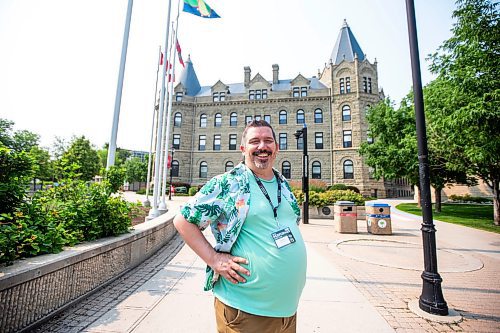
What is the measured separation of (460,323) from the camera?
3.14 metres

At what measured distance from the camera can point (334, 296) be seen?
3834 millimetres

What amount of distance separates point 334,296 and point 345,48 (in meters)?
36.9

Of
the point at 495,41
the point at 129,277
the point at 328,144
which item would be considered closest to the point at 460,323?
the point at 129,277

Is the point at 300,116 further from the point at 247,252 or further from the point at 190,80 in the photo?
the point at 247,252

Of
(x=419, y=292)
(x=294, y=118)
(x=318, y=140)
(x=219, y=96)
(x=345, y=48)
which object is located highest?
(x=345, y=48)

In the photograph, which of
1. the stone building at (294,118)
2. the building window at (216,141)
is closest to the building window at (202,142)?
the stone building at (294,118)

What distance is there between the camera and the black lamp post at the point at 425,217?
339cm

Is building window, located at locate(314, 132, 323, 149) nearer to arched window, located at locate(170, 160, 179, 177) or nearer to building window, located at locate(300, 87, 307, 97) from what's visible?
building window, located at locate(300, 87, 307, 97)

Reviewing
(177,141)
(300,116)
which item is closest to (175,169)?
(177,141)

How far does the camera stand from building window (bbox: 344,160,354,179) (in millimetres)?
30156

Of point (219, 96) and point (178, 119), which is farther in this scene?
point (219, 96)

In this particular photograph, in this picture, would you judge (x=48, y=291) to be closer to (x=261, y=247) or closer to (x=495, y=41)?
(x=261, y=247)

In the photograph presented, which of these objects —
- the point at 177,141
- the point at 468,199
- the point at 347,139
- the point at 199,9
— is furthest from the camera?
the point at 177,141

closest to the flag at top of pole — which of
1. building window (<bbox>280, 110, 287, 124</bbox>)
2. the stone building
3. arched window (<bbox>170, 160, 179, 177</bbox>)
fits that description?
the stone building
